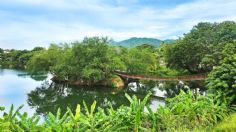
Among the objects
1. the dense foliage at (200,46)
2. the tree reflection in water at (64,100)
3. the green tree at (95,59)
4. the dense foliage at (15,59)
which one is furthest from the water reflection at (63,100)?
the dense foliage at (15,59)

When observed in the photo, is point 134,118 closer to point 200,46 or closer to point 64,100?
point 64,100

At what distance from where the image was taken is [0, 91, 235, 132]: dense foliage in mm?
3740

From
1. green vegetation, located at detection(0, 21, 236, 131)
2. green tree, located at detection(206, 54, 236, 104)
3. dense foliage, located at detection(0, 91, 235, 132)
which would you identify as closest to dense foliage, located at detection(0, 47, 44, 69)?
green vegetation, located at detection(0, 21, 236, 131)

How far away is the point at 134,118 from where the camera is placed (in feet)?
13.5

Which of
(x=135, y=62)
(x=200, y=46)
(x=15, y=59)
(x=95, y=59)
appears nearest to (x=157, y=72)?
(x=135, y=62)

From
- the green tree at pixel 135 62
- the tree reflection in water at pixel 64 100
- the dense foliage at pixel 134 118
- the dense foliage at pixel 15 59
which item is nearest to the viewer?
the dense foliage at pixel 134 118

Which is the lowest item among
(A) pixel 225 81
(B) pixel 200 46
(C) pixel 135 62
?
(A) pixel 225 81

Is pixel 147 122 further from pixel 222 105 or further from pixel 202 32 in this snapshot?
pixel 202 32

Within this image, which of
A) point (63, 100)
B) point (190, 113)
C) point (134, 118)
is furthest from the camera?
point (63, 100)

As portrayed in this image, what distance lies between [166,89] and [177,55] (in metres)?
5.06

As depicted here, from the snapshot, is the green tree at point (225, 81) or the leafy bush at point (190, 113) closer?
the leafy bush at point (190, 113)

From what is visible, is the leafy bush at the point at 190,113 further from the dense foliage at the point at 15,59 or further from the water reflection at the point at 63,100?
the dense foliage at the point at 15,59

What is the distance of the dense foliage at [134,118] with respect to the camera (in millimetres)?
3740

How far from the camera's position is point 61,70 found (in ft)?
84.0
